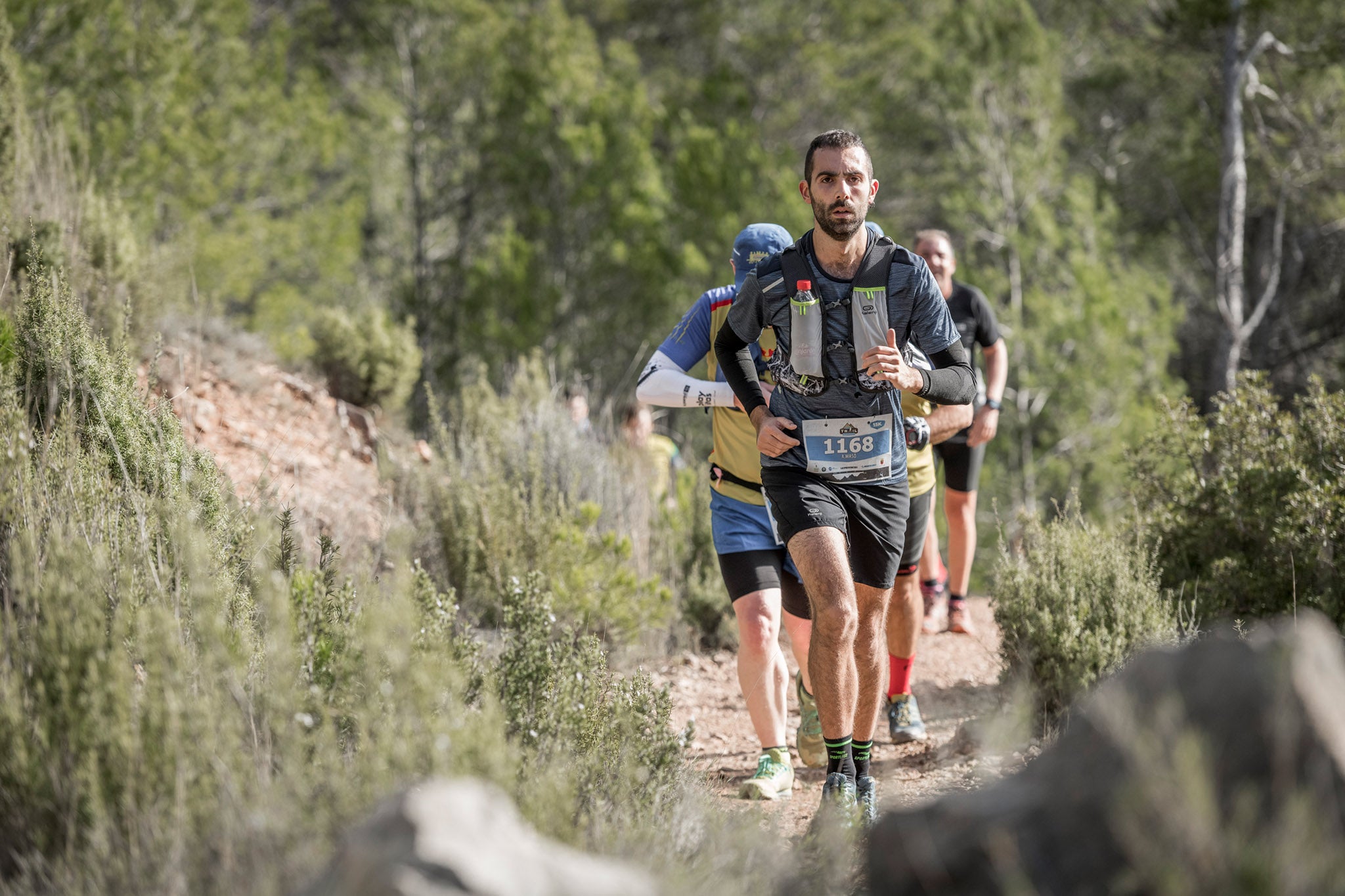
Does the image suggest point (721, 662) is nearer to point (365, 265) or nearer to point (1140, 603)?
point (1140, 603)

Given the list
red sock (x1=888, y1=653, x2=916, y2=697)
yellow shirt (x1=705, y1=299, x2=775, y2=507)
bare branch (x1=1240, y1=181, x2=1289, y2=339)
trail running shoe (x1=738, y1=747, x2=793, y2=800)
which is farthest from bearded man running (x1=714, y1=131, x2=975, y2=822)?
bare branch (x1=1240, y1=181, x2=1289, y2=339)

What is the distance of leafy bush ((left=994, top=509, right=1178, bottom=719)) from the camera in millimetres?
3939

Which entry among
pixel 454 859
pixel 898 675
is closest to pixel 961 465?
pixel 898 675

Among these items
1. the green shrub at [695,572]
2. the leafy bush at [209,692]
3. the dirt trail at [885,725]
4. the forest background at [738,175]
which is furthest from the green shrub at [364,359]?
the leafy bush at [209,692]

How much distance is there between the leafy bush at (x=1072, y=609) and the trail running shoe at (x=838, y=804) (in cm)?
92

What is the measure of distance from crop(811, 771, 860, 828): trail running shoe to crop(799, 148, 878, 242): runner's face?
152 cm

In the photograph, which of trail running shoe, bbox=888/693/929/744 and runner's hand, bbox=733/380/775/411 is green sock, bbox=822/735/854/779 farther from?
trail running shoe, bbox=888/693/929/744

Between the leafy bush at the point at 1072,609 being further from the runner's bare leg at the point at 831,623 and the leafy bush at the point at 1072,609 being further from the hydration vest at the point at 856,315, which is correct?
the hydration vest at the point at 856,315

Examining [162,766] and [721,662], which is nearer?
[162,766]

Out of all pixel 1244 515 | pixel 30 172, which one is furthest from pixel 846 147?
pixel 30 172

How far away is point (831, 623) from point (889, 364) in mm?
731

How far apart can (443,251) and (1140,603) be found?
517 inches

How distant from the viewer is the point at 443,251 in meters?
15.7

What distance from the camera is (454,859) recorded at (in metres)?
1.51
